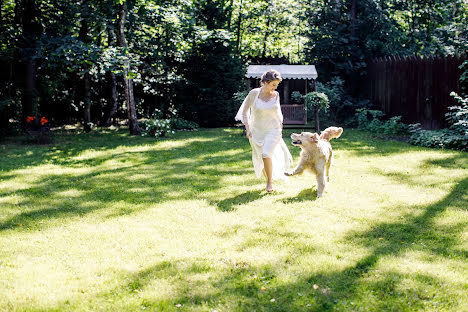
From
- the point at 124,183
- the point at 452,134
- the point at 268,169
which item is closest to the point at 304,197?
the point at 268,169

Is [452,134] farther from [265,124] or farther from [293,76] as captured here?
[265,124]

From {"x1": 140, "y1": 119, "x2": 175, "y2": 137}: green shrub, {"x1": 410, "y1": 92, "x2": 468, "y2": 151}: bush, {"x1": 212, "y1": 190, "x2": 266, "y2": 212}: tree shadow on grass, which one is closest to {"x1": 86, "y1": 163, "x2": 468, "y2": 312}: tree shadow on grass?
{"x1": 212, "y1": 190, "x2": 266, "y2": 212}: tree shadow on grass

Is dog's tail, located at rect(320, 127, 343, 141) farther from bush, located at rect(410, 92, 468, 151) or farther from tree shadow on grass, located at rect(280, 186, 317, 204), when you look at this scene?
bush, located at rect(410, 92, 468, 151)

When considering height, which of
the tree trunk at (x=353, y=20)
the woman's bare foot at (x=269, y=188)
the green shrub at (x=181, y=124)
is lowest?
the woman's bare foot at (x=269, y=188)

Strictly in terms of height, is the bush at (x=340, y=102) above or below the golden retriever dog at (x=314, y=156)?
above

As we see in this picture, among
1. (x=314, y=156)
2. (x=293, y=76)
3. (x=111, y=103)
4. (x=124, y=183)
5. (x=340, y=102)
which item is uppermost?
(x=293, y=76)

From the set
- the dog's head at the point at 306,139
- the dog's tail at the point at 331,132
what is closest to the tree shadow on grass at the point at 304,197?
the dog's head at the point at 306,139

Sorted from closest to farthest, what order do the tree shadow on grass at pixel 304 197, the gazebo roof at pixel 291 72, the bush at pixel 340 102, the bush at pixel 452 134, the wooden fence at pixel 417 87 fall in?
the tree shadow on grass at pixel 304 197, the bush at pixel 452 134, the wooden fence at pixel 417 87, the gazebo roof at pixel 291 72, the bush at pixel 340 102

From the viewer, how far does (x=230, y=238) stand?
5238mm

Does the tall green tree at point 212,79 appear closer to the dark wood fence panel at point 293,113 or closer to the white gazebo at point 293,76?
the white gazebo at point 293,76

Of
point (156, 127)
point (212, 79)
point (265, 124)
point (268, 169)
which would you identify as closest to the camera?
point (268, 169)

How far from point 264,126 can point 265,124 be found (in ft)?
0.13

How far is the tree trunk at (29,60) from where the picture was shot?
1295 centimetres

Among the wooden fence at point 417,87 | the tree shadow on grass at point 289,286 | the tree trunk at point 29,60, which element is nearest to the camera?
the tree shadow on grass at point 289,286
